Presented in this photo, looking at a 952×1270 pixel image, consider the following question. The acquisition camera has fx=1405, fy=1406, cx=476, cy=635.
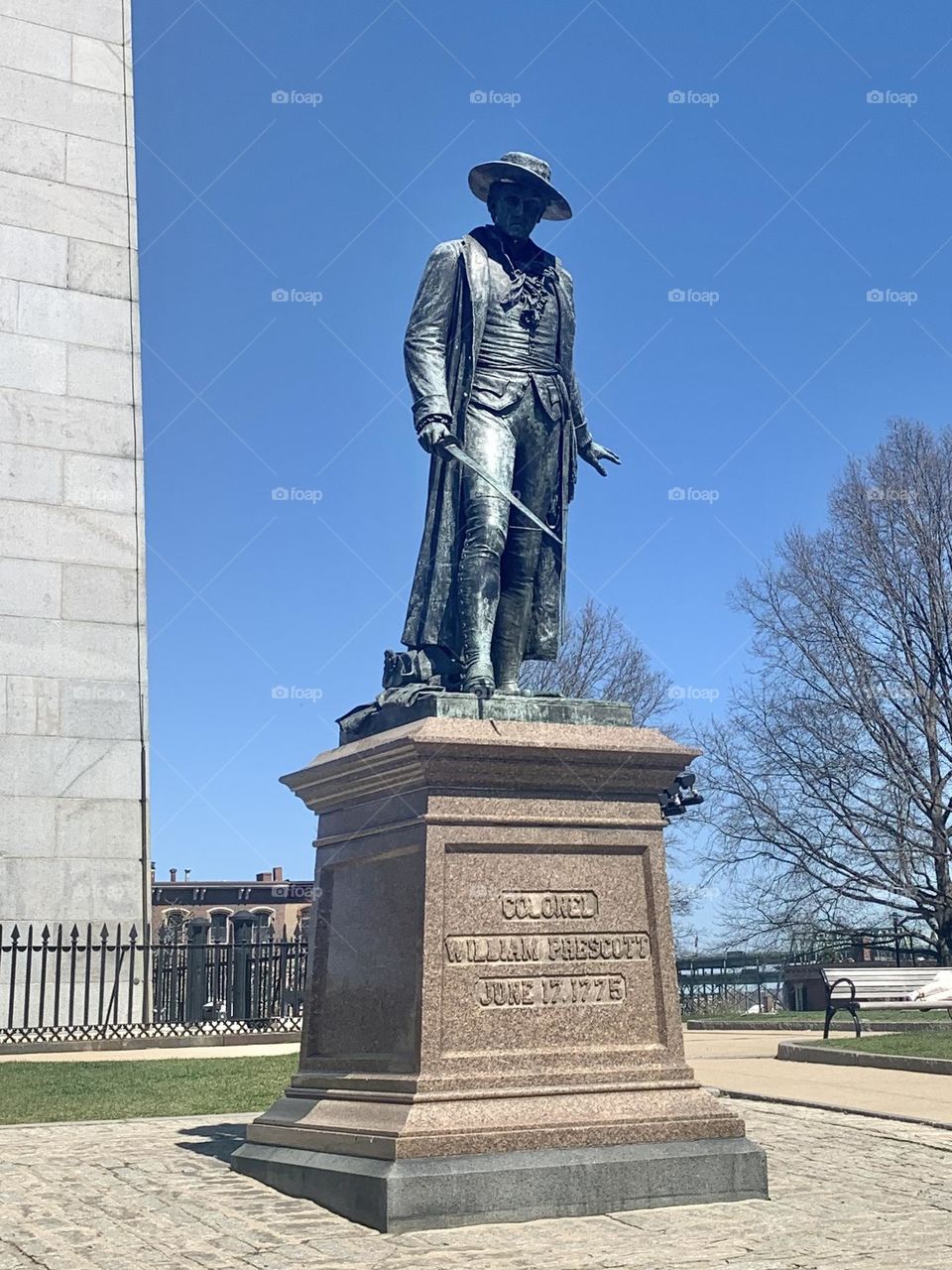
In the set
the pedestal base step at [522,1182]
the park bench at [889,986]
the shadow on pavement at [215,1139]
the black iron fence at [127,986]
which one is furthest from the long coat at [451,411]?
the park bench at [889,986]

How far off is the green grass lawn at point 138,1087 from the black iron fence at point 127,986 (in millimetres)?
1942

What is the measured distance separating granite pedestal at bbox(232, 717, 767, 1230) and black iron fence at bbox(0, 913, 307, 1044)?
9.82 meters

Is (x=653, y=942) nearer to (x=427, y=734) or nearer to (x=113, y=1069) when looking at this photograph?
(x=427, y=734)

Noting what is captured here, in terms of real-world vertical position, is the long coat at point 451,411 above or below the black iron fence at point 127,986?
above

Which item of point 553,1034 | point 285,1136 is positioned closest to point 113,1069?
point 285,1136

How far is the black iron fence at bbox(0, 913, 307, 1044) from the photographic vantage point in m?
16.8

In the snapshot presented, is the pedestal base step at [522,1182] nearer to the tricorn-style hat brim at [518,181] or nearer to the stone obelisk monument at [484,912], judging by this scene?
the stone obelisk monument at [484,912]

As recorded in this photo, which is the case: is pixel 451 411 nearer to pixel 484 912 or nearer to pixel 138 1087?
pixel 484 912

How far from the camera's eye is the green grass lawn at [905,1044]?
1423 centimetres

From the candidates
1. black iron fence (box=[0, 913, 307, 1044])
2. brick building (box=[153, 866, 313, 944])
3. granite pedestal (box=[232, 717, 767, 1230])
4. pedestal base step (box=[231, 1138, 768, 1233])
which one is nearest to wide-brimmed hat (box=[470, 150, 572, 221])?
granite pedestal (box=[232, 717, 767, 1230])

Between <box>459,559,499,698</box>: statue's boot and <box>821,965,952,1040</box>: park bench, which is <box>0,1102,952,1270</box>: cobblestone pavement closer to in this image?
<box>459,559,499,698</box>: statue's boot

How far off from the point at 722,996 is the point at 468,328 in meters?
26.5

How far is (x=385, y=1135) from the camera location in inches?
245

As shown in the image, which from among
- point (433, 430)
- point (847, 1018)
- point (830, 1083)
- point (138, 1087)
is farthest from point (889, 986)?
point (433, 430)
